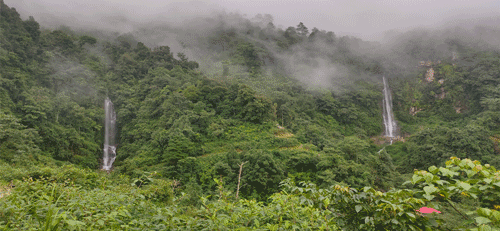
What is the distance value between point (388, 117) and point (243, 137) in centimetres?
2263

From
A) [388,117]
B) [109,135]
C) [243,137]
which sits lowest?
[388,117]

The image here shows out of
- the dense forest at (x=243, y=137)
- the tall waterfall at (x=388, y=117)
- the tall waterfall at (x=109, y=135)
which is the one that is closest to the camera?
the dense forest at (x=243, y=137)

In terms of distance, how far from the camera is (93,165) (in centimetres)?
1330

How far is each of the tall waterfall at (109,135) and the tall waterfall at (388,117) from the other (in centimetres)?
2681

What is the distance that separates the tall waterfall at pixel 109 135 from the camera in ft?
51.3

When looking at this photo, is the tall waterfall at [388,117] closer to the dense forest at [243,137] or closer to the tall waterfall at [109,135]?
the dense forest at [243,137]

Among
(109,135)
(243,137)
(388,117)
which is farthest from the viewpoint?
(388,117)

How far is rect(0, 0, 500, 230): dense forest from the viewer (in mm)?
1399

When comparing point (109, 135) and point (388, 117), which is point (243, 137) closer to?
point (109, 135)

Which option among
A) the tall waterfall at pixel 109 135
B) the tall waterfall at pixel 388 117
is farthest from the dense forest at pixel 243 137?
the tall waterfall at pixel 388 117

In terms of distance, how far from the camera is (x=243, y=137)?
1319 cm

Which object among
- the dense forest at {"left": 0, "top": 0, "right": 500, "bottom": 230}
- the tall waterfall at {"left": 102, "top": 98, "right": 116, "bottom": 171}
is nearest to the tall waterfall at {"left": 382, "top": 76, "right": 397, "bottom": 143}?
the dense forest at {"left": 0, "top": 0, "right": 500, "bottom": 230}

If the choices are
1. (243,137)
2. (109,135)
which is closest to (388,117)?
(243,137)

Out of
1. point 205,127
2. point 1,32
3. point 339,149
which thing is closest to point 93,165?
point 205,127
